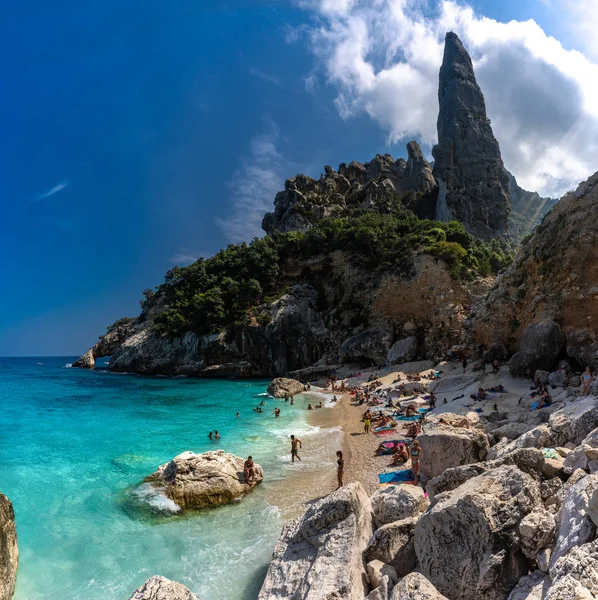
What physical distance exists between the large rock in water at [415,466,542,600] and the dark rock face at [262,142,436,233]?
194 ft

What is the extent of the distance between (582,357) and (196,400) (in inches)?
1061

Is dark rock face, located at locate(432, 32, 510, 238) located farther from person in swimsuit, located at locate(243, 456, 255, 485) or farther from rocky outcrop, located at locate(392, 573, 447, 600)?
rocky outcrop, located at locate(392, 573, 447, 600)

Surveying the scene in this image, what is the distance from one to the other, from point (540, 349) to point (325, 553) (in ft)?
61.1

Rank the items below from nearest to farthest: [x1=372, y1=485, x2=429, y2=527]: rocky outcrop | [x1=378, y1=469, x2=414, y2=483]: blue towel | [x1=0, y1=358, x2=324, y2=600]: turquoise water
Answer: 1. [x1=372, y1=485, x2=429, y2=527]: rocky outcrop
2. [x1=0, y1=358, x2=324, y2=600]: turquoise water
3. [x1=378, y1=469, x2=414, y2=483]: blue towel

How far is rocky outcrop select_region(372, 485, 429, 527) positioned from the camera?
21.9 feet

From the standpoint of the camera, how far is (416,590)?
4227mm

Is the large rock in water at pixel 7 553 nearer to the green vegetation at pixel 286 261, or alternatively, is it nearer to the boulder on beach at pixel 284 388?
the boulder on beach at pixel 284 388

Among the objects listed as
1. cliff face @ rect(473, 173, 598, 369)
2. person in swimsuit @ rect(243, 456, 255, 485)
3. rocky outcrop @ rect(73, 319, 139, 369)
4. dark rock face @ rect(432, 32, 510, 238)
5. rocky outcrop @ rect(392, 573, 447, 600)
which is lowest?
person in swimsuit @ rect(243, 456, 255, 485)

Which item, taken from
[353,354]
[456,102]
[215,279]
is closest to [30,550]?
[353,354]

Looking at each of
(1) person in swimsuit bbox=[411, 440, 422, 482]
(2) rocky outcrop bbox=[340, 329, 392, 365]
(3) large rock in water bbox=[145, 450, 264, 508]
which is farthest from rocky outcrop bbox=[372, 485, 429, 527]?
(2) rocky outcrop bbox=[340, 329, 392, 365]

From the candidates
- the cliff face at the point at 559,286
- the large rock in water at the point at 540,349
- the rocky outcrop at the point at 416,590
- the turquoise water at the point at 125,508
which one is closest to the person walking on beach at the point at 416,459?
the turquoise water at the point at 125,508

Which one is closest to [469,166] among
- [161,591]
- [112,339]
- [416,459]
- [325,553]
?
[416,459]

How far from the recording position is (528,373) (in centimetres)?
1972

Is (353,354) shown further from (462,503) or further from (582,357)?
(462,503)
